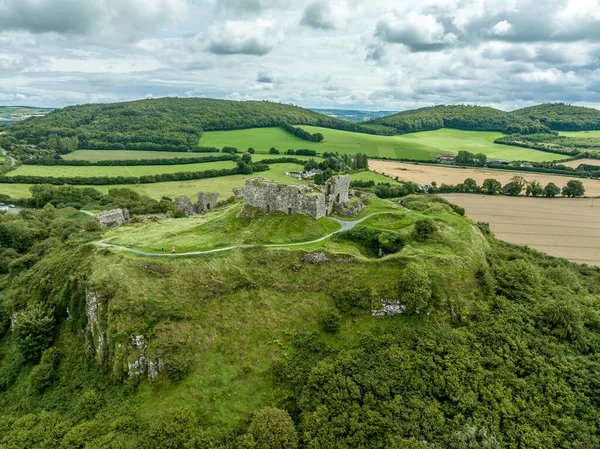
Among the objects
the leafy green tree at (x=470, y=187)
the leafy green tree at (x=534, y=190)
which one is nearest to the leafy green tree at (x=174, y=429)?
the leafy green tree at (x=470, y=187)

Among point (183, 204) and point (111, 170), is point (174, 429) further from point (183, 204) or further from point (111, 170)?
point (111, 170)

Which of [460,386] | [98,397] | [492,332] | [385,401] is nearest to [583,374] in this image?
[492,332]

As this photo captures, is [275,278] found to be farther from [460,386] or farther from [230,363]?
[460,386]

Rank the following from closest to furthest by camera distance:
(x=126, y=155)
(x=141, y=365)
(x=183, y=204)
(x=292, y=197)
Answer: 1. (x=141, y=365)
2. (x=292, y=197)
3. (x=183, y=204)
4. (x=126, y=155)

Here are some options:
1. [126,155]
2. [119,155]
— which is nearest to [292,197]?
[126,155]

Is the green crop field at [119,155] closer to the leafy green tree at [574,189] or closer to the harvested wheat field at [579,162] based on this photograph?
the leafy green tree at [574,189]

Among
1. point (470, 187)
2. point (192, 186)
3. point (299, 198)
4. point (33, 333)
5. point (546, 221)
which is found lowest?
point (33, 333)
